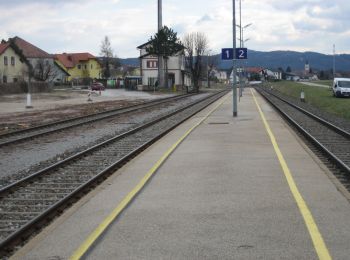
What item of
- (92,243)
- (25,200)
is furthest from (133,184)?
(92,243)

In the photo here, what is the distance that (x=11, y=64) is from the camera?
309 feet

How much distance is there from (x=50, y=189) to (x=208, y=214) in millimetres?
3494

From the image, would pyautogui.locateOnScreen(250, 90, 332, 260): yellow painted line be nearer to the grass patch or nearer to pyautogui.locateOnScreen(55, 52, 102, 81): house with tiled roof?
Answer: the grass patch

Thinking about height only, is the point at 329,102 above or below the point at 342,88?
below

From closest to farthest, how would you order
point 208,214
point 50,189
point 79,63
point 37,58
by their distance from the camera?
point 208,214 → point 50,189 → point 37,58 → point 79,63

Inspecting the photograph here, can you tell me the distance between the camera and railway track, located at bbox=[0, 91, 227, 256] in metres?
7.32

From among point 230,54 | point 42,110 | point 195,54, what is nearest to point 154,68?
point 195,54

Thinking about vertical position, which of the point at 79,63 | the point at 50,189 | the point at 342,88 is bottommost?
the point at 50,189

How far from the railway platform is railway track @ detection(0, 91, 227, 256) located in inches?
8.9

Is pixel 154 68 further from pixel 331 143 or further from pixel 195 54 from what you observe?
pixel 331 143

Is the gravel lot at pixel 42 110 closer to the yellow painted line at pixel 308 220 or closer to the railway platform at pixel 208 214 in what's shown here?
the railway platform at pixel 208 214

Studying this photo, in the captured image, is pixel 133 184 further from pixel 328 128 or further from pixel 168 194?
pixel 328 128

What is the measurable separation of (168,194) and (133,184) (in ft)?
4.01

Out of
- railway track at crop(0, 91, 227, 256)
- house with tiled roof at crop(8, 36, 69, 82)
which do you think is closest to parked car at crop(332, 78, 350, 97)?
railway track at crop(0, 91, 227, 256)
